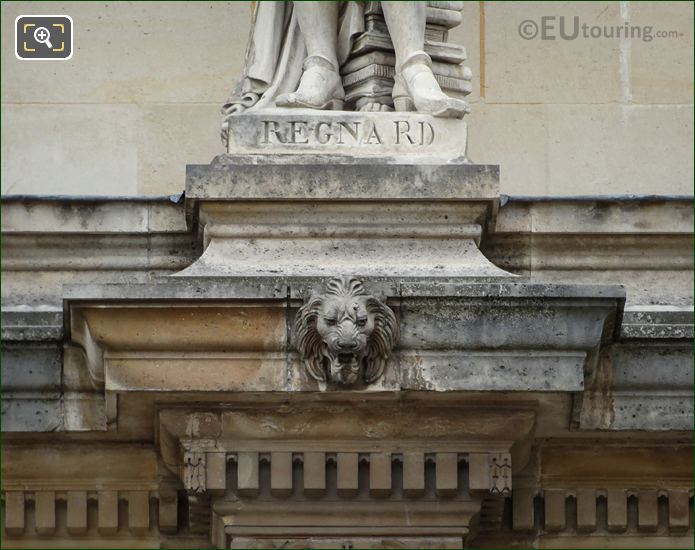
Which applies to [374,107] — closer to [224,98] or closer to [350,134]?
[350,134]

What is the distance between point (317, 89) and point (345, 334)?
4.71 feet

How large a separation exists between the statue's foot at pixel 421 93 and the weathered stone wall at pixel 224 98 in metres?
2.37

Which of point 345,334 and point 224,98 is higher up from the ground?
point 224,98

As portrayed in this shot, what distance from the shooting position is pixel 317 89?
15133 millimetres

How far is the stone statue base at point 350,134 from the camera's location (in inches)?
589

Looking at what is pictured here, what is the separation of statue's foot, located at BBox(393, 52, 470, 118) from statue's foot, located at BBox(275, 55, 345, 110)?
0.27m

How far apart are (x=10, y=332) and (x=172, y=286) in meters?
0.87

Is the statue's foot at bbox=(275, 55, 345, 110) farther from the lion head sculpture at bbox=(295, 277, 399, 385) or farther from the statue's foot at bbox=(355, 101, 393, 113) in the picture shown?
the lion head sculpture at bbox=(295, 277, 399, 385)

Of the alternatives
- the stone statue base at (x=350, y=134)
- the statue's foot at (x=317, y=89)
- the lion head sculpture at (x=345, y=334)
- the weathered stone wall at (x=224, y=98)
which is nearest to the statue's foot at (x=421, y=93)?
the stone statue base at (x=350, y=134)

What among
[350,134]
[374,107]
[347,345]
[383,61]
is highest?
[383,61]

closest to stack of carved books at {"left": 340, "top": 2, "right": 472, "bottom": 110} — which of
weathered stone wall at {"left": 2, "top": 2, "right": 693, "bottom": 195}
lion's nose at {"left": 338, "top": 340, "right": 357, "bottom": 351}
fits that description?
lion's nose at {"left": 338, "top": 340, "right": 357, "bottom": 351}

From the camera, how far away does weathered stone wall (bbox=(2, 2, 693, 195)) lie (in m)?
17.5

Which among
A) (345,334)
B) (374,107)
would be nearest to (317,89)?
(374,107)

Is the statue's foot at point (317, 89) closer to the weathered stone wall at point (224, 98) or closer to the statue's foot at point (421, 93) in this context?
the statue's foot at point (421, 93)
